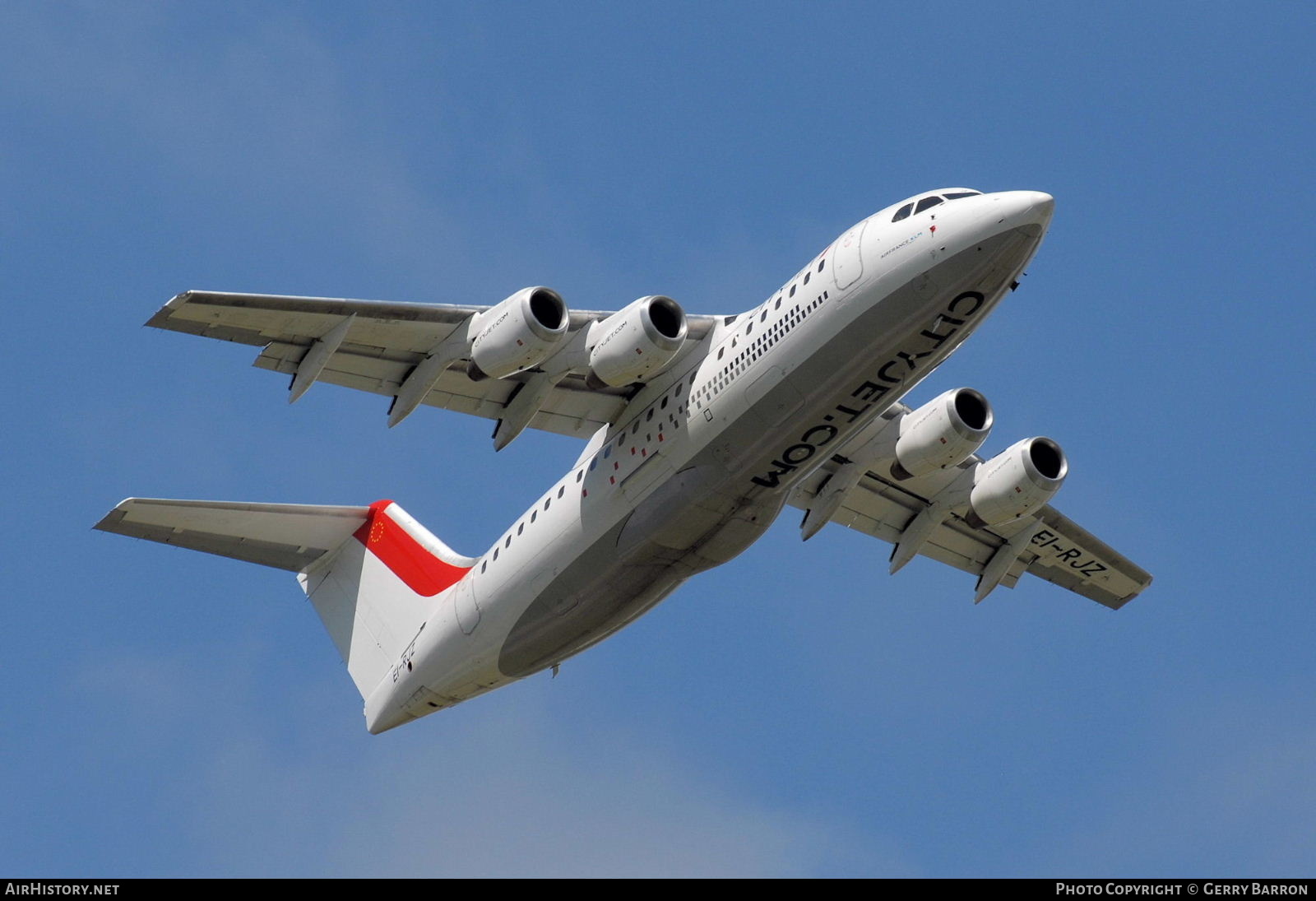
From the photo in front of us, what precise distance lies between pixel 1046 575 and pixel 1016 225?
27.3 ft

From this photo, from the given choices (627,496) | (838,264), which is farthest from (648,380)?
(838,264)

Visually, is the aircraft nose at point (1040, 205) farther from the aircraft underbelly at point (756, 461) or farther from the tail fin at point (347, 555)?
the tail fin at point (347, 555)

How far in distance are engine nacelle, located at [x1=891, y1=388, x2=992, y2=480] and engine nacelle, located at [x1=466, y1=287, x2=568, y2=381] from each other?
433cm

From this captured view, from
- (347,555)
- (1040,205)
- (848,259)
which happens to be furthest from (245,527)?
(1040,205)

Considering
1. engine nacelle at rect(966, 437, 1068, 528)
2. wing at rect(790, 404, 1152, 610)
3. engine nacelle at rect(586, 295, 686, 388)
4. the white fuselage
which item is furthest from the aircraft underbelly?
engine nacelle at rect(966, 437, 1068, 528)

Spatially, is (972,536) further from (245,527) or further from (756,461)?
(245,527)

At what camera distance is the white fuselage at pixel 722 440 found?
1695 centimetres

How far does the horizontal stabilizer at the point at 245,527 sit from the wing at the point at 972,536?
18.6ft

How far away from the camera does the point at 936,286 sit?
55.4 feet

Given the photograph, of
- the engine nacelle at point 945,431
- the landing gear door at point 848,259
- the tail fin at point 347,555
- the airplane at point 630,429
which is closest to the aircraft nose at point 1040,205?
the airplane at point 630,429

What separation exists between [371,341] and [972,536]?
855 cm
